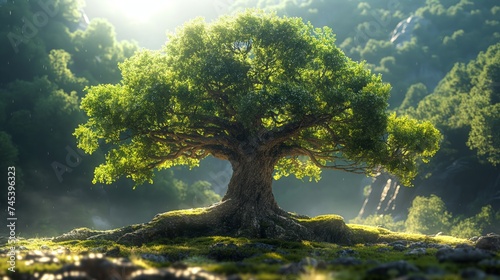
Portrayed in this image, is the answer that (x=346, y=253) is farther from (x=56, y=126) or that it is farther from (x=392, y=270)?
(x=56, y=126)

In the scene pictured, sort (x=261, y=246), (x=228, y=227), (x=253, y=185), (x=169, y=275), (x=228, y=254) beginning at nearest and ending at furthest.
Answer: (x=169, y=275) → (x=228, y=254) → (x=261, y=246) → (x=228, y=227) → (x=253, y=185)

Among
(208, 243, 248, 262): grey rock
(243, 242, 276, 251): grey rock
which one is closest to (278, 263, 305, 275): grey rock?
(208, 243, 248, 262): grey rock

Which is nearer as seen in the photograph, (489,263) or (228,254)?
(489,263)

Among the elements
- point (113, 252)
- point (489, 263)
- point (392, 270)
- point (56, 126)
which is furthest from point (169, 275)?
point (56, 126)

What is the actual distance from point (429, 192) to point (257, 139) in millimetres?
73756

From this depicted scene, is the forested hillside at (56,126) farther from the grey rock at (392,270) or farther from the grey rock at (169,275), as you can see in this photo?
the grey rock at (392,270)

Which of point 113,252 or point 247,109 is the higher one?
point 247,109

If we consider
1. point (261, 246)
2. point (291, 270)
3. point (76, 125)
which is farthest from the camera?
point (76, 125)

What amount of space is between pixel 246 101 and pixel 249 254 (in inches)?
435

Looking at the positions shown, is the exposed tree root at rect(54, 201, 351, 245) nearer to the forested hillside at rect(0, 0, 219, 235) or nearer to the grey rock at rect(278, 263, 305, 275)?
the grey rock at rect(278, 263, 305, 275)

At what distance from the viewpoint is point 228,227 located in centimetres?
3412

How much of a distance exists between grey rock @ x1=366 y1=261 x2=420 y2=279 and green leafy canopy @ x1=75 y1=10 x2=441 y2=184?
17.5m

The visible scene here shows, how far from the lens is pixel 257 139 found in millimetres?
35062

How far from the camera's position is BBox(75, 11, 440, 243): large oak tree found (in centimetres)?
3180
